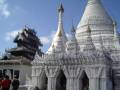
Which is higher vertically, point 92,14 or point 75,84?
point 92,14

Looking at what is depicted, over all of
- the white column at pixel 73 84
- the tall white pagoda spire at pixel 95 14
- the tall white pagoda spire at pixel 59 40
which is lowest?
the white column at pixel 73 84

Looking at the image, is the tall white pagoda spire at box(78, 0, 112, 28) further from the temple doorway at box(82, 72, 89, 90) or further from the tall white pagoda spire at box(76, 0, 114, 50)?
the temple doorway at box(82, 72, 89, 90)

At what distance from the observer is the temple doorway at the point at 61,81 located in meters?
44.8

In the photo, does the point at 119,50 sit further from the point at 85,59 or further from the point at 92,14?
the point at 92,14

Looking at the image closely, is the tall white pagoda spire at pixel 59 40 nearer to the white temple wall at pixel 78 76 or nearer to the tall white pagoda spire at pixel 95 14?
the tall white pagoda spire at pixel 95 14

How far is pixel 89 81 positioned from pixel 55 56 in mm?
6509

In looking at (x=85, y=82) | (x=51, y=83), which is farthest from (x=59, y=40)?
(x=85, y=82)

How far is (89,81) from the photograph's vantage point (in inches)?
1636

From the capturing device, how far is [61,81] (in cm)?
4603

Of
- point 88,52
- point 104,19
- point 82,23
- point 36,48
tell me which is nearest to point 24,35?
point 36,48

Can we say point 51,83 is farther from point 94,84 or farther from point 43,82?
point 94,84

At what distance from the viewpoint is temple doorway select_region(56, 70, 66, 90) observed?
44.8 meters

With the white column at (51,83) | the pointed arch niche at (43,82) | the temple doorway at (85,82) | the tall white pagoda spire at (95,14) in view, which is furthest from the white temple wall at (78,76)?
the tall white pagoda spire at (95,14)

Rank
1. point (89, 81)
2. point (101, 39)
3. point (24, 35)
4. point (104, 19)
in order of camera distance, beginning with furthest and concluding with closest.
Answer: point (24, 35)
point (104, 19)
point (101, 39)
point (89, 81)
